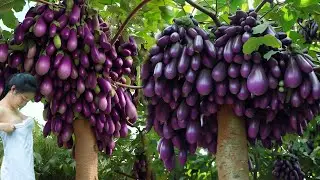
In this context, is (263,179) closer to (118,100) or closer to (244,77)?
(118,100)

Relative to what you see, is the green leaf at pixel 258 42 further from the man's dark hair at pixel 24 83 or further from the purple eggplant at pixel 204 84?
the man's dark hair at pixel 24 83

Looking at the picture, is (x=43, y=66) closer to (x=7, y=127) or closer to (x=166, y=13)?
(x=7, y=127)

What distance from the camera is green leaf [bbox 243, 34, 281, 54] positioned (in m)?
1.35

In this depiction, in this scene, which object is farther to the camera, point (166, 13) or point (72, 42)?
point (166, 13)

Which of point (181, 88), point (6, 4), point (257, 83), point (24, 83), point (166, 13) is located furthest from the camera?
point (166, 13)

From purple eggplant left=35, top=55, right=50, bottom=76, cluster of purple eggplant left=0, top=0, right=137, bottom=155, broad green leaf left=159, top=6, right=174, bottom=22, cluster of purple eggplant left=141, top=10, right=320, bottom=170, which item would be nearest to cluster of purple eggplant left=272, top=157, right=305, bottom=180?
broad green leaf left=159, top=6, right=174, bottom=22

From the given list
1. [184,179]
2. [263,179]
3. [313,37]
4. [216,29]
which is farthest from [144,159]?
[216,29]

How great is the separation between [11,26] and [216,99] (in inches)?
53.8

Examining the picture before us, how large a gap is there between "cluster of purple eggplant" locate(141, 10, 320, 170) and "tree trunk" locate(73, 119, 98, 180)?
0.45m

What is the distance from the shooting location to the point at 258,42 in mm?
1355

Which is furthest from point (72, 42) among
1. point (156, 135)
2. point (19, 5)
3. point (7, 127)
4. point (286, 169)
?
point (286, 169)

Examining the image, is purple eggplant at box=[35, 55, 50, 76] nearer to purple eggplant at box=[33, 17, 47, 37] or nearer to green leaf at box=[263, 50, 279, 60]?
purple eggplant at box=[33, 17, 47, 37]

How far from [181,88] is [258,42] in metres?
0.25

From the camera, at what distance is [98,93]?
1.93 meters
